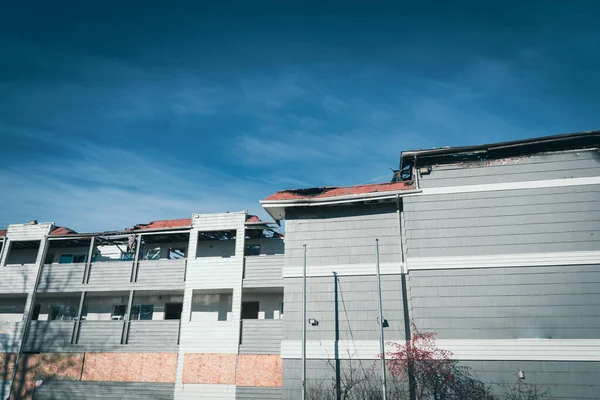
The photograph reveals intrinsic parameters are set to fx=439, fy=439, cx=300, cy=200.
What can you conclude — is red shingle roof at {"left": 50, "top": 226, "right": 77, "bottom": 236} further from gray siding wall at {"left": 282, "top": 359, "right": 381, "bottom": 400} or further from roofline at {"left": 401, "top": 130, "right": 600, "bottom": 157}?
roofline at {"left": 401, "top": 130, "right": 600, "bottom": 157}

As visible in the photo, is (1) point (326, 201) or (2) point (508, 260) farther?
(1) point (326, 201)

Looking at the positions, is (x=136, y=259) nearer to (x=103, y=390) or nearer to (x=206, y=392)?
(x=103, y=390)

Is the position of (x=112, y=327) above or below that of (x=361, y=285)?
below

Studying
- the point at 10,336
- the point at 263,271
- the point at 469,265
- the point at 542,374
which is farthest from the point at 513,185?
the point at 10,336

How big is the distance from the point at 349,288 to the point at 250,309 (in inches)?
295

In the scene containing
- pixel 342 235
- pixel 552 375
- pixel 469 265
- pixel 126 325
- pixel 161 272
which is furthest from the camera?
pixel 161 272

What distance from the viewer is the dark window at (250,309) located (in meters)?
25.5

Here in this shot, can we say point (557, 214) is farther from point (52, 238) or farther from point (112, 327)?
point (52, 238)

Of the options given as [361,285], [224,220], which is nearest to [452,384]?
[361,285]

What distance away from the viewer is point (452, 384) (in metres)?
18.0

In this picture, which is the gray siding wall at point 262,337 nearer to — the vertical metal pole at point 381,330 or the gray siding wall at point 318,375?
the gray siding wall at point 318,375

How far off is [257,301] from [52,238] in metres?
13.7

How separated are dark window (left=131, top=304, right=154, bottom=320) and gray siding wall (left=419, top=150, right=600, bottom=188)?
58.5 feet

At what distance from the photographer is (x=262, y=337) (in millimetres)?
22297
